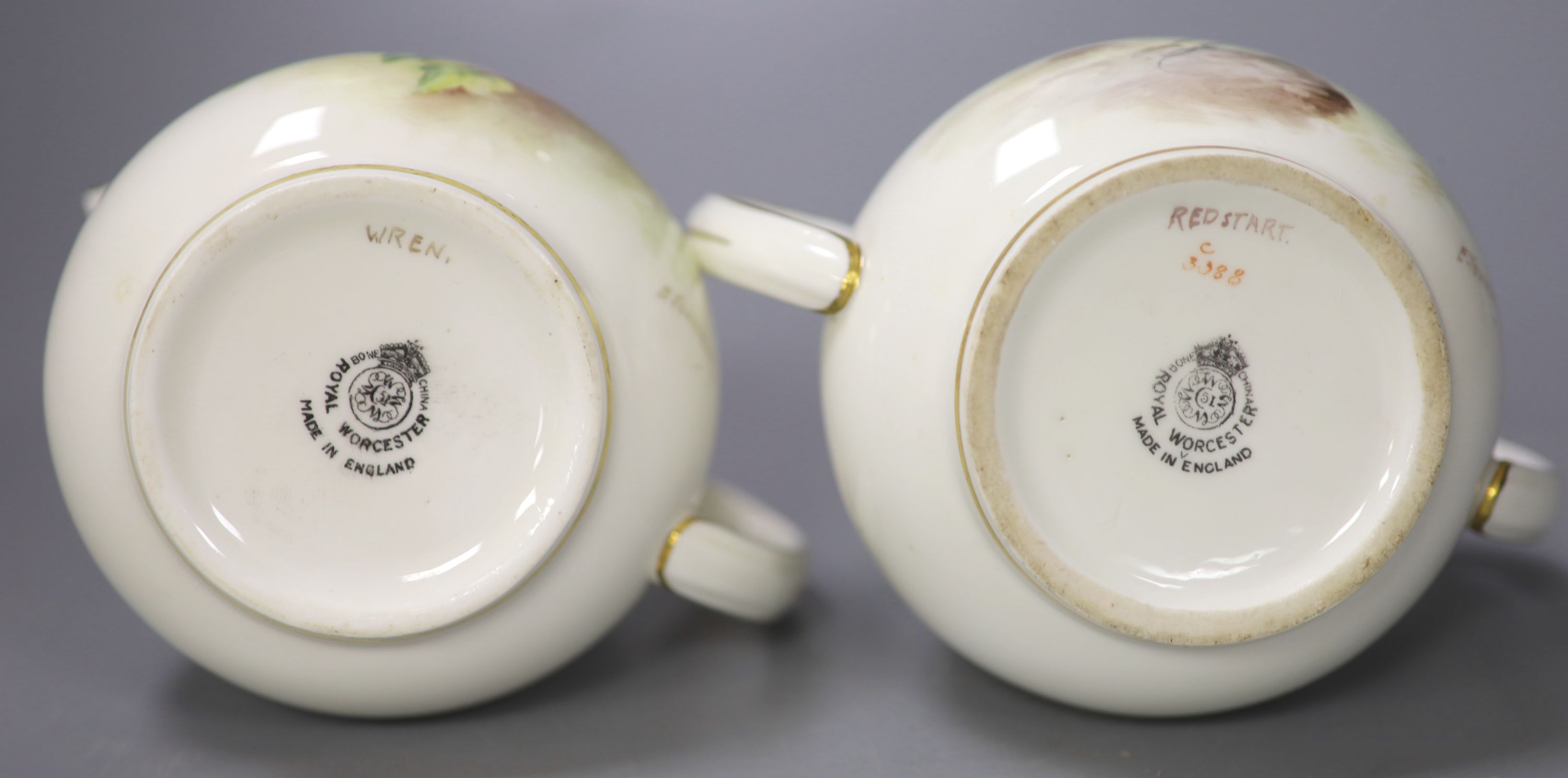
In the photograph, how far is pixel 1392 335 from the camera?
135 cm

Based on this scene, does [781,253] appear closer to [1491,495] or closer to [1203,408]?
[1203,408]

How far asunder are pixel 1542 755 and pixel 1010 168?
30.0 inches

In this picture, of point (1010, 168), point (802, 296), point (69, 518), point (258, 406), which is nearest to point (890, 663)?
point (802, 296)

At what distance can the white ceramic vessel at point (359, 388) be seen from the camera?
1.36 meters

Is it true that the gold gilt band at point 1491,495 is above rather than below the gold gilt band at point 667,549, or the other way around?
above

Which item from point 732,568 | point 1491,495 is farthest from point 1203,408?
point 732,568

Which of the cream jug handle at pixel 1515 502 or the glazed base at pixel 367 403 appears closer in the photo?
the glazed base at pixel 367 403

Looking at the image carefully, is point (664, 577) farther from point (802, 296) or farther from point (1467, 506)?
point (1467, 506)

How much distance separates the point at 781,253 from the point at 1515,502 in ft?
2.58

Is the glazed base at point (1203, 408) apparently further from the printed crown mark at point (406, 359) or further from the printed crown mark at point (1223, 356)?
the printed crown mark at point (406, 359)

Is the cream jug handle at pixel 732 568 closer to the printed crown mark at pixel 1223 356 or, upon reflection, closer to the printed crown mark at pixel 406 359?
the printed crown mark at pixel 406 359

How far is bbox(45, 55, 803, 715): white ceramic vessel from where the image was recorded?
4.46 feet

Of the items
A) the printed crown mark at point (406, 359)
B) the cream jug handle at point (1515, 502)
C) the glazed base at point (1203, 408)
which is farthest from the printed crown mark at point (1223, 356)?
the printed crown mark at point (406, 359)

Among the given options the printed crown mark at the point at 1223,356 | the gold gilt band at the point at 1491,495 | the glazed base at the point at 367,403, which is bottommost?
the glazed base at the point at 367,403
